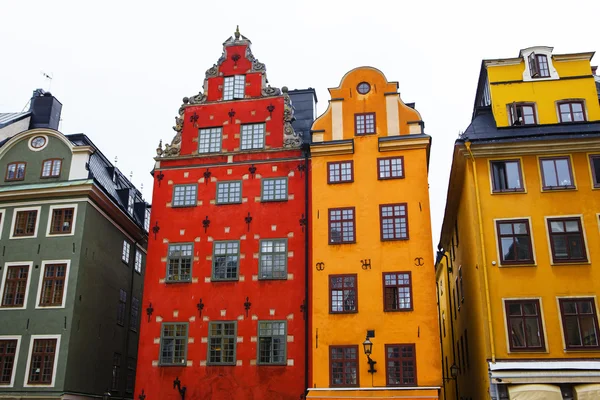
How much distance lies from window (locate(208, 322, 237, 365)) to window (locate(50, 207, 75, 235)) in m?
8.72

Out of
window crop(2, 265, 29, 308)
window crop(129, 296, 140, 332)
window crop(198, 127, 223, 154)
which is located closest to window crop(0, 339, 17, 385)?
window crop(2, 265, 29, 308)

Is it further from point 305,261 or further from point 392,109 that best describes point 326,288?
point 392,109

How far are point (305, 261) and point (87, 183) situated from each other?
11.2m

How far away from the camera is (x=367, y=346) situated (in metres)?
23.5

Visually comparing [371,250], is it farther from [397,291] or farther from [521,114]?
[521,114]

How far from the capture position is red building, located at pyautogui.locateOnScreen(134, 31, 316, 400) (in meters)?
25.5

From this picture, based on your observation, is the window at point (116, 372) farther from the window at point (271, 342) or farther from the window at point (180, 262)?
the window at point (271, 342)

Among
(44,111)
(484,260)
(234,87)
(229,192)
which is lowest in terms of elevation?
(484,260)

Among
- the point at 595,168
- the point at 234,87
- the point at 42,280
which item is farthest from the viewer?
the point at 234,87

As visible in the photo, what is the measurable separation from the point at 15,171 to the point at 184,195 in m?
9.33

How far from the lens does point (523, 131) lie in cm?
2577

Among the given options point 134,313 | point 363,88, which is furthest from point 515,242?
point 134,313

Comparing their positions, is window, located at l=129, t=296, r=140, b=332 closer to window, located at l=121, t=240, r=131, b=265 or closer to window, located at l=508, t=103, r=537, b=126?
window, located at l=121, t=240, r=131, b=265

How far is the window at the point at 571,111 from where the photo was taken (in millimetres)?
26141
